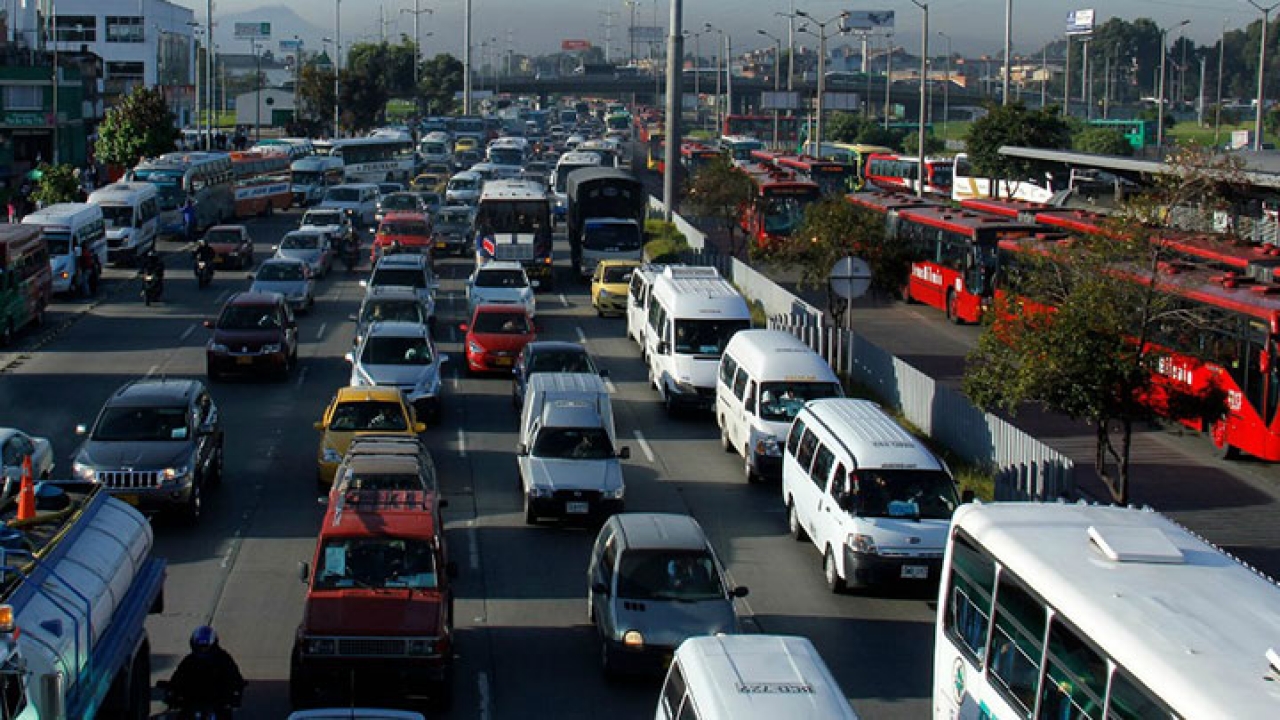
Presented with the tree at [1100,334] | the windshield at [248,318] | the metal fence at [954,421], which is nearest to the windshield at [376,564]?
the tree at [1100,334]

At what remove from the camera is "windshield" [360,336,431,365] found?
96.9 feet

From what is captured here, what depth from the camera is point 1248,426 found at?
89.8ft

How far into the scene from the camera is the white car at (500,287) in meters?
39.5

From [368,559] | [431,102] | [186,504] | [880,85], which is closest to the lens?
[368,559]

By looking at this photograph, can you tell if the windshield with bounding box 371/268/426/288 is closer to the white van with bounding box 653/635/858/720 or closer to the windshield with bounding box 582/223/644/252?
the windshield with bounding box 582/223/644/252

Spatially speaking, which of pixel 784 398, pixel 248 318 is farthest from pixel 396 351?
pixel 784 398

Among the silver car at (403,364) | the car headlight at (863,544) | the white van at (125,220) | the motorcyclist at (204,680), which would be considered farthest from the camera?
the white van at (125,220)

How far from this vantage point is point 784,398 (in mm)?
25953

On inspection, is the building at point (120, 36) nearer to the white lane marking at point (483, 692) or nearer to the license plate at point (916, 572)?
the license plate at point (916, 572)

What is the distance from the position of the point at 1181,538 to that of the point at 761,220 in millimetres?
45710

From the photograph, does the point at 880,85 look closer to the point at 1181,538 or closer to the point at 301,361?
the point at 301,361

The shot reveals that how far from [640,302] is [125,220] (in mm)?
22078

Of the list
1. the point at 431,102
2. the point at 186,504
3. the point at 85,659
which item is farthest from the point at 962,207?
the point at 431,102

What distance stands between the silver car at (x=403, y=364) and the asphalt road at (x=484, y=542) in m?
0.82
